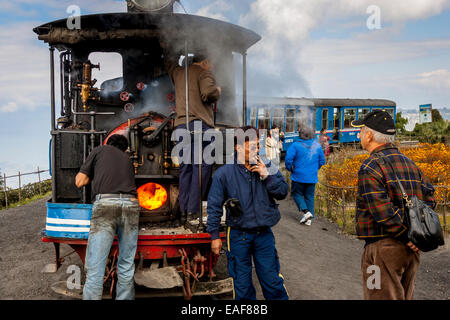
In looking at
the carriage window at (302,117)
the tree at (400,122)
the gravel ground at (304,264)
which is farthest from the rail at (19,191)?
the tree at (400,122)

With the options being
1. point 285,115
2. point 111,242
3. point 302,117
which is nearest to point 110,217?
point 111,242

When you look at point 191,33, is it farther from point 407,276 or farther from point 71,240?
point 407,276

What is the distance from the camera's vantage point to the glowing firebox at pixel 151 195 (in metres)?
4.47

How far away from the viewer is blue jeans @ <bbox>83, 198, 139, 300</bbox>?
3662 mm

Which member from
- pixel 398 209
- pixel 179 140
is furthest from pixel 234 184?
pixel 398 209

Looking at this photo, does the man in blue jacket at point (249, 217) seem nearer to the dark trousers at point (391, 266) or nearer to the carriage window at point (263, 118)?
the dark trousers at point (391, 266)

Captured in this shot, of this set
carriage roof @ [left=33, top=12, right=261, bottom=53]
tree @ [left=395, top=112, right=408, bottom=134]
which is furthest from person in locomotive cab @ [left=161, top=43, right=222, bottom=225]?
tree @ [left=395, top=112, right=408, bottom=134]

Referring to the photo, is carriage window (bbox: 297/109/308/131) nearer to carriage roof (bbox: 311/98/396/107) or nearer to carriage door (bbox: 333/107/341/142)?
carriage roof (bbox: 311/98/396/107)

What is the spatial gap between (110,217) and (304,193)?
15.8ft

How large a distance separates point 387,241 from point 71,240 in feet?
10.1

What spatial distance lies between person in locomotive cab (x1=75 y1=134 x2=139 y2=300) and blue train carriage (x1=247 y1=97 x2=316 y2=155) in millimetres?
11765

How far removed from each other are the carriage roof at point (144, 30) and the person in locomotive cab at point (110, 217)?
164cm

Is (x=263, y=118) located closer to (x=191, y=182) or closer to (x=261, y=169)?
(x=191, y=182)

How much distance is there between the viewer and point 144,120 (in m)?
4.48
